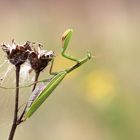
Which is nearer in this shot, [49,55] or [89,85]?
[49,55]

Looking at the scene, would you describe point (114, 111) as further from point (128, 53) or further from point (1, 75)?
point (1, 75)

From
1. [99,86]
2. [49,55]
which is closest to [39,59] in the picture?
[49,55]

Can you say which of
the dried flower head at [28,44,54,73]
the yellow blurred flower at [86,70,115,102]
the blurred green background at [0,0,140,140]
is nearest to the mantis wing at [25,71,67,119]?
the dried flower head at [28,44,54,73]

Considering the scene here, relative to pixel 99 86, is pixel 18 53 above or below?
above

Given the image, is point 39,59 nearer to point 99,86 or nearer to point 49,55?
point 49,55

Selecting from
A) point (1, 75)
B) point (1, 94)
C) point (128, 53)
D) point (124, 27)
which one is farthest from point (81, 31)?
point (1, 75)
